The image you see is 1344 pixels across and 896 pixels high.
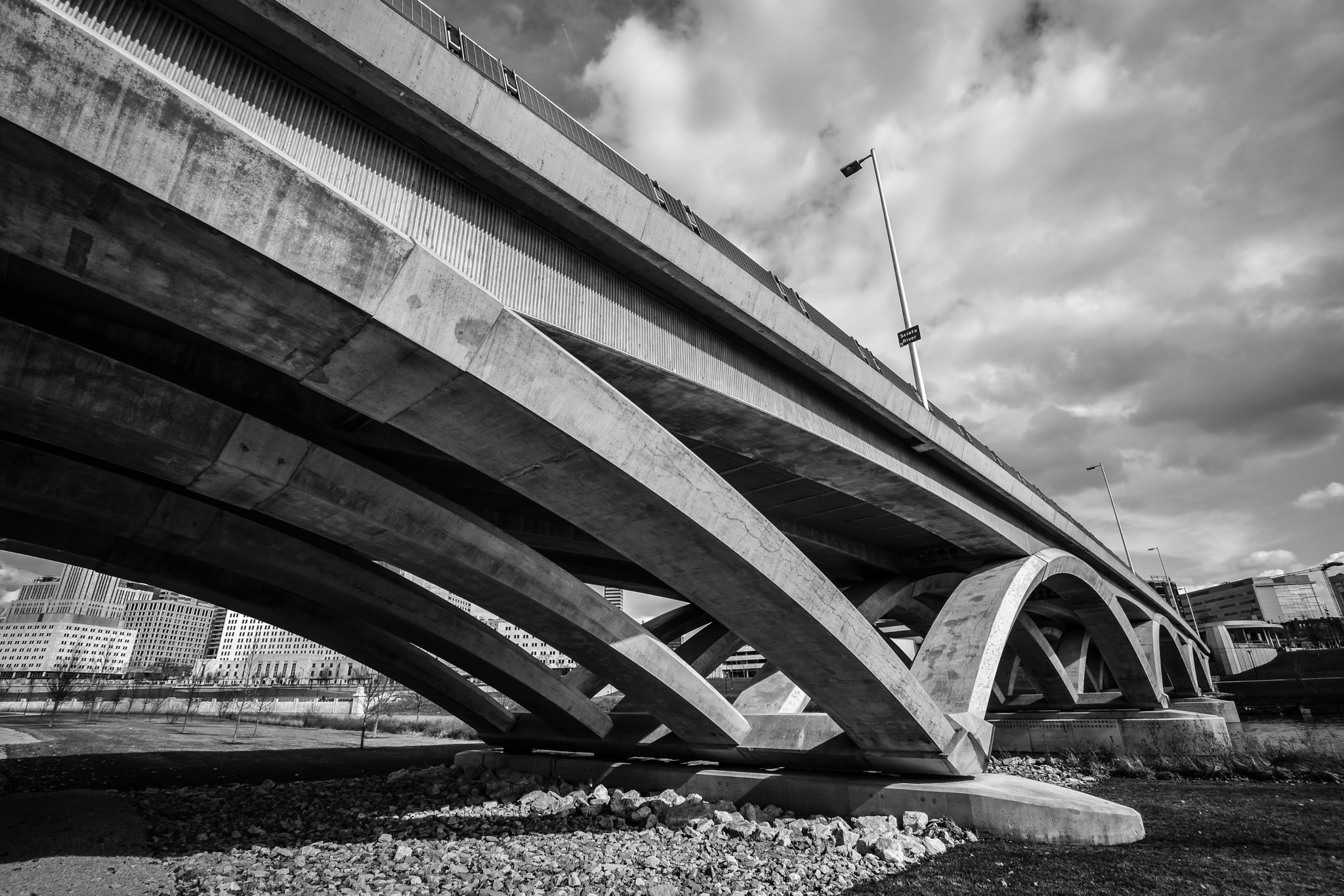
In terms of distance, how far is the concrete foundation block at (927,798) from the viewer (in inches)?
439

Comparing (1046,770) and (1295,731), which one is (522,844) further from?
(1295,731)

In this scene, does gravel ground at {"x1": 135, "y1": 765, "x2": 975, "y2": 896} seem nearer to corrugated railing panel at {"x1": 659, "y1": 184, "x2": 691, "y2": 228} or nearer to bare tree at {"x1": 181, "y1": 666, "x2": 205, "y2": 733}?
corrugated railing panel at {"x1": 659, "y1": 184, "x2": 691, "y2": 228}

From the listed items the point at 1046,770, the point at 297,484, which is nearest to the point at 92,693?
the point at 297,484

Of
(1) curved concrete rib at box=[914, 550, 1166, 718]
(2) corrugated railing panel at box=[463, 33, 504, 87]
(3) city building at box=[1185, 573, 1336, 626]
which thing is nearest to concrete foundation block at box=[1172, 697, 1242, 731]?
(1) curved concrete rib at box=[914, 550, 1166, 718]

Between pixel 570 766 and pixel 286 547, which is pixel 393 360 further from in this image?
pixel 570 766

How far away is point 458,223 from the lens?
779 cm

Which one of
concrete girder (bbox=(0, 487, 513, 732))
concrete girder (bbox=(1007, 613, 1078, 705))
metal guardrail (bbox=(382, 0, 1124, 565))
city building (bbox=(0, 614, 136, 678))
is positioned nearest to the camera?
metal guardrail (bbox=(382, 0, 1124, 565))

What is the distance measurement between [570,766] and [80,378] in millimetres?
15458

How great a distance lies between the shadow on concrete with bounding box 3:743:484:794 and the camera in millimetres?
17672

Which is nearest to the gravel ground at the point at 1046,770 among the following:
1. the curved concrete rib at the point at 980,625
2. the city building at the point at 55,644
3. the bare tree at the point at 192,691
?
the curved concrete rib at the point at 980,625

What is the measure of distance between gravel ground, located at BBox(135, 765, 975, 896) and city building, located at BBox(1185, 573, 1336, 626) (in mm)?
202093

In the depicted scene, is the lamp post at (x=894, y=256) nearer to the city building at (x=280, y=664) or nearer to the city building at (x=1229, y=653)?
the city building at (x=1229, y=653)

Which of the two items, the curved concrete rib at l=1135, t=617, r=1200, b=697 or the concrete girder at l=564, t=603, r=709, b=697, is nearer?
the concrete girder at l=564, t=603, r=709, b=697

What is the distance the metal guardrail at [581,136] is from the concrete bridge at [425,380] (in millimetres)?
67
